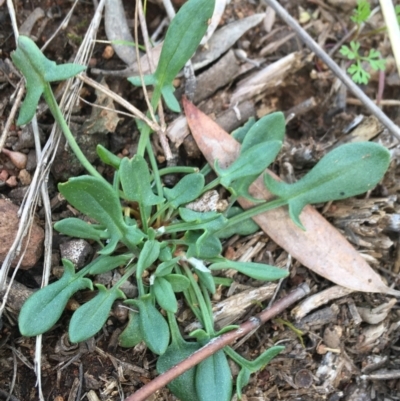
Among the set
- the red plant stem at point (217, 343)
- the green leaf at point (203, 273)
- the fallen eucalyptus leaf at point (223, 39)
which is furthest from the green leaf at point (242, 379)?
the fallen eucalyptus leaf at point (223, 39)

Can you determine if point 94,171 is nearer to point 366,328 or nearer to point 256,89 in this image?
point 256,89

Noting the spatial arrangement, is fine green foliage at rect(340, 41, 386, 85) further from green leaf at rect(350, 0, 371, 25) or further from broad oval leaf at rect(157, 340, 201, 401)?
broad oval leaf at rect(157, 340, 201, 401)

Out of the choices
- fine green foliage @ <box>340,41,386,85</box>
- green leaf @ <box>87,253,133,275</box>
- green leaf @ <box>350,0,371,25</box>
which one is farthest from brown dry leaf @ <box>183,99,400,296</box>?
green leaf @ <box>350,0,371,25</box>

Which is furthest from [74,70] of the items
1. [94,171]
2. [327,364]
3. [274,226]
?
[327,364]

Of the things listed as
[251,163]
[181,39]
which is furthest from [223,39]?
[251,163]

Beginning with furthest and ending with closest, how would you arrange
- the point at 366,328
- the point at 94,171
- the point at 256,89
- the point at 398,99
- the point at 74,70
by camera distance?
the point at 398,99, the point at 256,89, the point at 366,328, the point at 94,171, the point at 74,70

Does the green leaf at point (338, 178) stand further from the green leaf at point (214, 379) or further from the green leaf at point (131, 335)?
the green leaf at point (131, 335)
